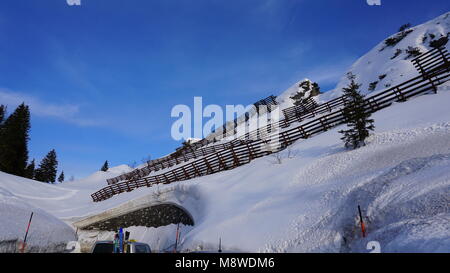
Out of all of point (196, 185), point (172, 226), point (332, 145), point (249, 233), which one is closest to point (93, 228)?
point (172, 226)

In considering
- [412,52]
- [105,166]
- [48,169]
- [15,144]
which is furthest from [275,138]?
[105,166]

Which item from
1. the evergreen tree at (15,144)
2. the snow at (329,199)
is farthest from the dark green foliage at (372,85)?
the evergreen tree at (15,144)

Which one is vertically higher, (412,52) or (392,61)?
(392,61)

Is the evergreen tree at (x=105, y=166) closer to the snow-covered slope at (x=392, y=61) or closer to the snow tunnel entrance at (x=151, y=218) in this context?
the snow-covered slope at (x=392, y=61)

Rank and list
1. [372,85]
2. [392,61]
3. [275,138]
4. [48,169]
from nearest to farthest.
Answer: [275,138], [372,85], [392,61], [48,169]

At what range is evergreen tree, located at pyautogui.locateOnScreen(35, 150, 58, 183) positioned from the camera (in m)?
66.7

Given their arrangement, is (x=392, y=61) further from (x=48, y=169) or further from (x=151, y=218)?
(x=48, y=169)

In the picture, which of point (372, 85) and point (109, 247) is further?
point (372, 85)

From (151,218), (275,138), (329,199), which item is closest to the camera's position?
(329,199)

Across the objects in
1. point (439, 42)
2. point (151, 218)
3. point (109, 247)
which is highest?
point (439, 42)

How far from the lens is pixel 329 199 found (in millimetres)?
9719

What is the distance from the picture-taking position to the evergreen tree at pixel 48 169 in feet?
219

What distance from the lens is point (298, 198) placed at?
11.1 meters

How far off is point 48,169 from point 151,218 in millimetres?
61682
